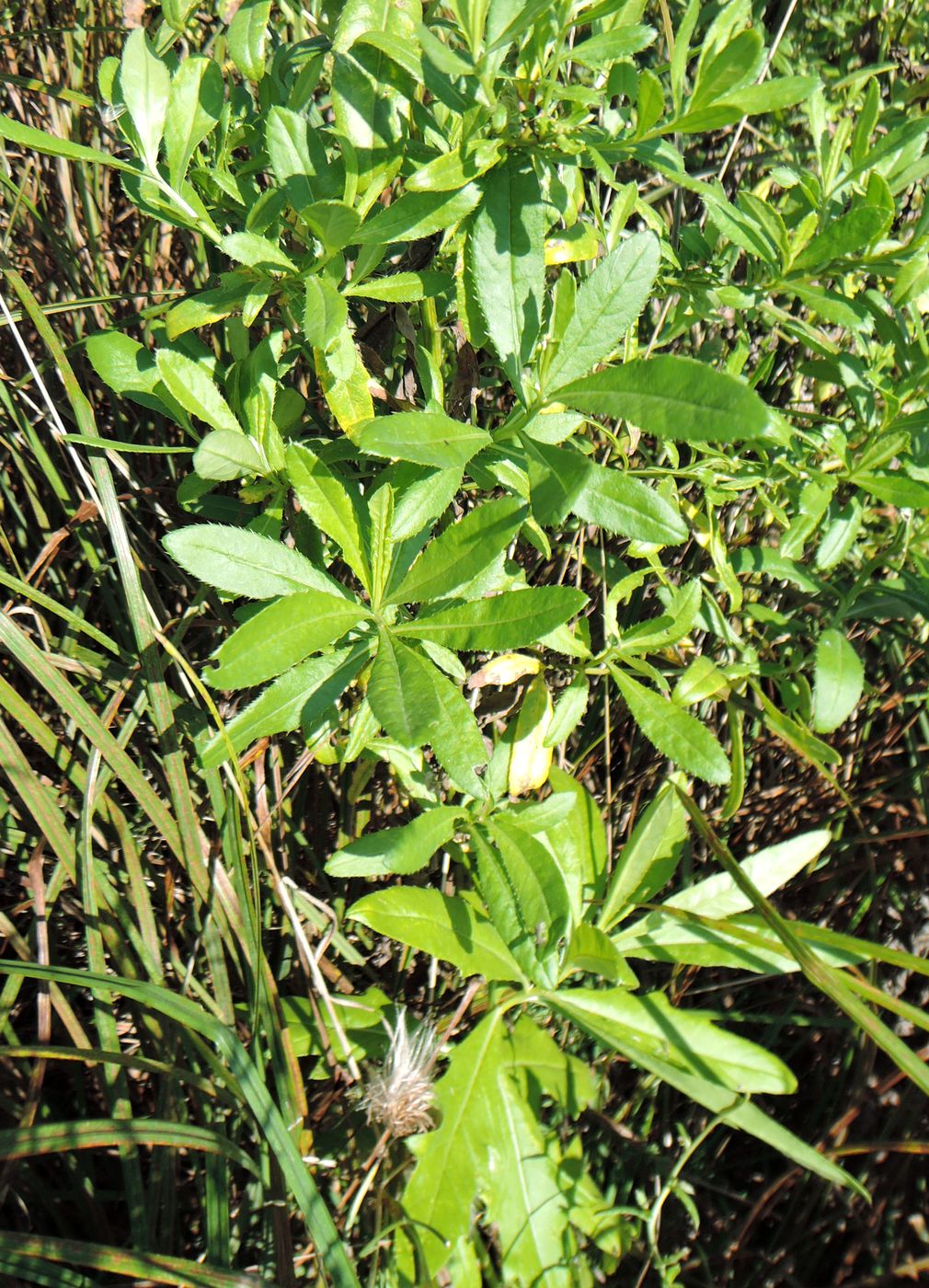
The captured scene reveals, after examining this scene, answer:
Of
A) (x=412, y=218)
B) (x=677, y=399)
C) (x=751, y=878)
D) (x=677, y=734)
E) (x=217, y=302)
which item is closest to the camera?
(x=677, y=399)

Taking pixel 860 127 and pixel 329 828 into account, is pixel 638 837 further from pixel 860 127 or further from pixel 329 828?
pixel 860 127

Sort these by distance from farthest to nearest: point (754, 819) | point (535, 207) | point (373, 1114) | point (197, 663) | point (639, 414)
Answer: point (754, 819) → point (197, 663) → point (373, 1114) → point (535, 207) → point (639, 414)

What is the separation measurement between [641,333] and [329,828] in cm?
91

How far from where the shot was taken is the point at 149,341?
1.14 m

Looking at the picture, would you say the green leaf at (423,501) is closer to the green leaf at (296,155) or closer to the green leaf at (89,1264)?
the green leaf at (296,155)

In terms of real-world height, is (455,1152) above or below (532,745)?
below

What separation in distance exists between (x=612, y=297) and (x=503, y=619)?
0.31 meters

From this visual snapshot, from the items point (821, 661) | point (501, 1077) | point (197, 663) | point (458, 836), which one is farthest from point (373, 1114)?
point (821, 661)

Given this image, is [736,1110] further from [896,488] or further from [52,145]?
[52,145]

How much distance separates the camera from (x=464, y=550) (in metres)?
Answer: 0.86

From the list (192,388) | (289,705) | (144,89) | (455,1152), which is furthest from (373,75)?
(455,1152)

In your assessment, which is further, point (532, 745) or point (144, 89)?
point (532, 745)

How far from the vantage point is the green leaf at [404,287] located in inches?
36.4

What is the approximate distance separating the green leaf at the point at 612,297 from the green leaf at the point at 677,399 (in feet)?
0.15
